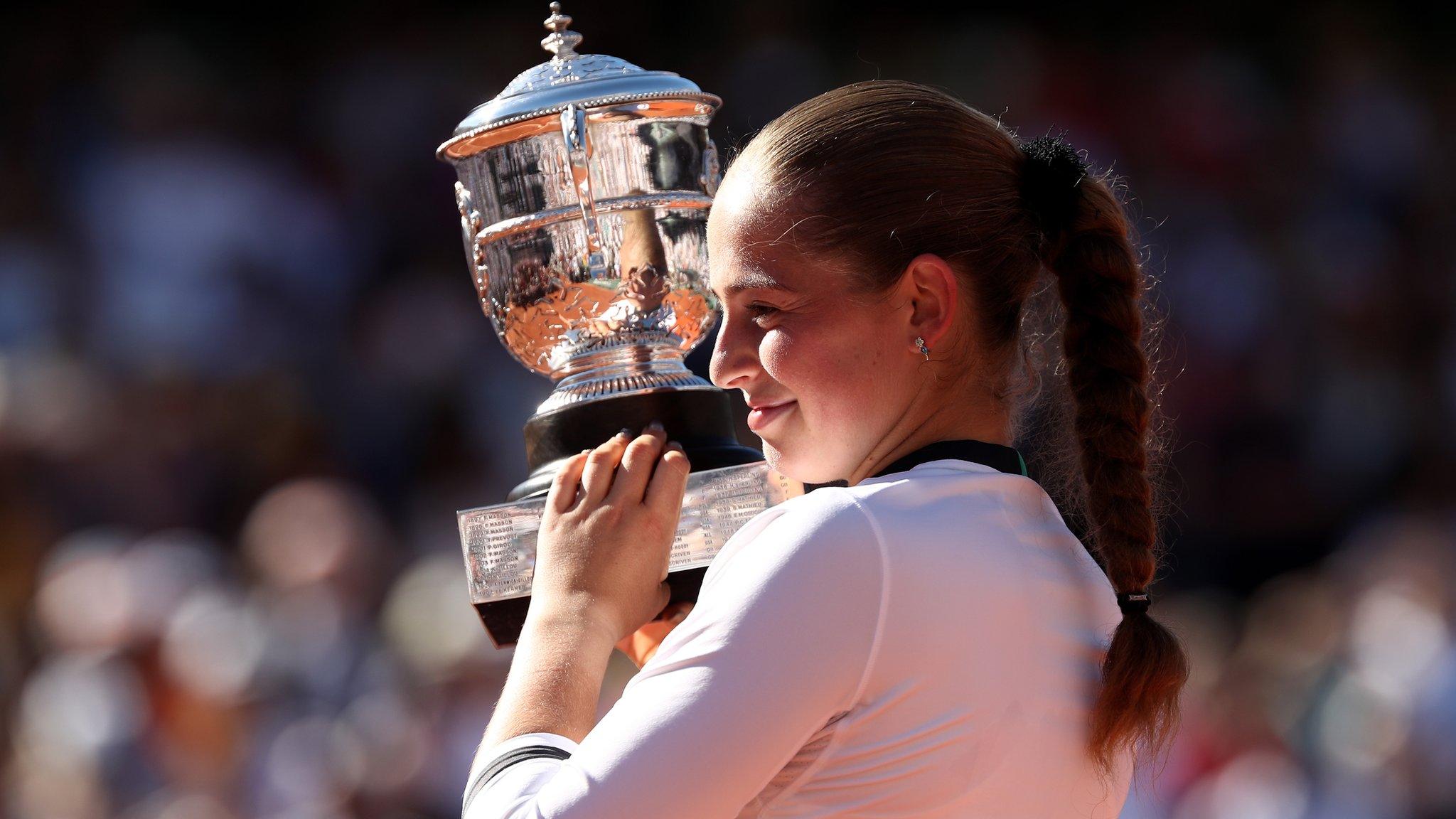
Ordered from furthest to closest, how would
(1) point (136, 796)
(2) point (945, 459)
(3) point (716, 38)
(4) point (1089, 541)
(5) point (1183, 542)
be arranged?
(3) point (716, 38)
(5) point (1183, 542)
(1) point (136, 796)
(4) point (1089, 541)
(2) point (945, 459)

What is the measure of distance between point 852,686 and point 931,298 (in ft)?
1.06

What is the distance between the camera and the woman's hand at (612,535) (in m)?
1.42

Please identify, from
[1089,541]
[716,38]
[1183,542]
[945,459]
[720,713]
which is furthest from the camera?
[716,38]

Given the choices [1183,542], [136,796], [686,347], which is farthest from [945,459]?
[1183,542]

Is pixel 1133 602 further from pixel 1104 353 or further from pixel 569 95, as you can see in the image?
pixel 569 95

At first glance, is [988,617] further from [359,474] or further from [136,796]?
[359,474]

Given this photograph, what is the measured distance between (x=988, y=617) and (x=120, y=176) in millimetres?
4940

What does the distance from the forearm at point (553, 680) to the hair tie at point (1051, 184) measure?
48 centimetres

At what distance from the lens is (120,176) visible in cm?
555

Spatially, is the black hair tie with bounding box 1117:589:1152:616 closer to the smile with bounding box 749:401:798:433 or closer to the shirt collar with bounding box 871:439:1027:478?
the shirt collar with bounding box 871:439:1027:478

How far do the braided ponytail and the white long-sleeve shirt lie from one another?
→ 0.13m

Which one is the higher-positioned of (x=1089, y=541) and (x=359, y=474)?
(x=1089, y=541)

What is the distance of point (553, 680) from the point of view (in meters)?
1.32

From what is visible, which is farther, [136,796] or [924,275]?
[136,796]
